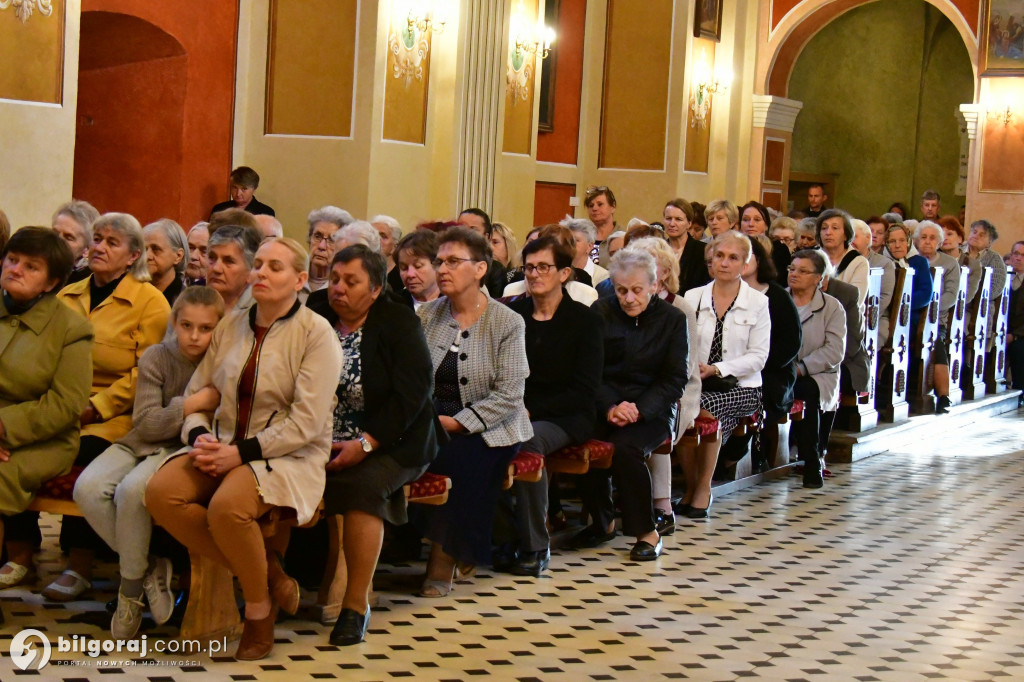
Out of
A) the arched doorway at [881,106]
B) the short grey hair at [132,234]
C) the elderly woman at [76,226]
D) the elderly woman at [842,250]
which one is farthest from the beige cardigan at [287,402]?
the arched doorway at [881,106]

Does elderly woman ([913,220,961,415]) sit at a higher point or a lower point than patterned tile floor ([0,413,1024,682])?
higher

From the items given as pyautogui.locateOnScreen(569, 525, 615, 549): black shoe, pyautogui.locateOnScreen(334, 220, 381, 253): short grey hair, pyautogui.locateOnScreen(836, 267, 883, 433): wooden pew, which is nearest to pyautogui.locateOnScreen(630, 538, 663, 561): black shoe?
pyautogui.locateOnScreen(569, 525, 615, 549): black shoe

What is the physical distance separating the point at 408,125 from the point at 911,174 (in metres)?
12.7

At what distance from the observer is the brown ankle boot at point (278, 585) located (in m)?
4.46

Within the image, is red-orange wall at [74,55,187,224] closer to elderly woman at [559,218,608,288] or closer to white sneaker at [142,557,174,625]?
elderly woman at [559,218,608,288]

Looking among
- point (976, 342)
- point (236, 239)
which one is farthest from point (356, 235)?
point (976, 342)

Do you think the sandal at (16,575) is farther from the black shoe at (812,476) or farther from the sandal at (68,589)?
the black shoe at (812,476)

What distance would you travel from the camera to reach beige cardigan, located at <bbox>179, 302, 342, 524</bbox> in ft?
13.9

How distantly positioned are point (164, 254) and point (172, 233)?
9cm

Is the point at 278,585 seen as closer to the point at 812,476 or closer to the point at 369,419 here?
the point at 369,419

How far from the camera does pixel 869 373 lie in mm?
8852

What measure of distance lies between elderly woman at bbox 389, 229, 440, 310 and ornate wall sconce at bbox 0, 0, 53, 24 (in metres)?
3.39

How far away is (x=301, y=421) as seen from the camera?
13.9 feet

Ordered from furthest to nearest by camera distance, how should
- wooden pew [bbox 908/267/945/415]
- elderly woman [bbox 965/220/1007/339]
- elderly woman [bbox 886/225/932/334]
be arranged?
elderly woman [bbox 965/220/1007/339] → wooden pew [bbox 908/267/945/415] → elderly woman [bbox 886/225/932/334]
